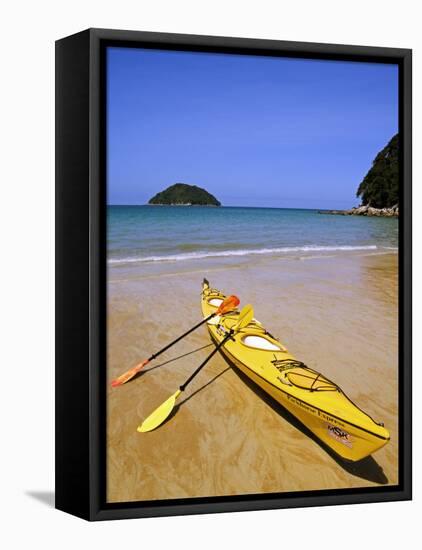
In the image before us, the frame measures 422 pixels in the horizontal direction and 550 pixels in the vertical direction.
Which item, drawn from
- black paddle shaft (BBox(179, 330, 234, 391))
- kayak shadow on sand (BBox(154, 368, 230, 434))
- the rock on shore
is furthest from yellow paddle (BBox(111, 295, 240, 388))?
the rock on shore

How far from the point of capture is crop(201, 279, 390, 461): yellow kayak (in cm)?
425

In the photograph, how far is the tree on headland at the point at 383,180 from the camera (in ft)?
15.1

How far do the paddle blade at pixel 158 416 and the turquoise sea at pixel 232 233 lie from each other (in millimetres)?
725

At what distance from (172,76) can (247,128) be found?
0.49 meters

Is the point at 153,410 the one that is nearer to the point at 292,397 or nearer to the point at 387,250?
the point at 292,397

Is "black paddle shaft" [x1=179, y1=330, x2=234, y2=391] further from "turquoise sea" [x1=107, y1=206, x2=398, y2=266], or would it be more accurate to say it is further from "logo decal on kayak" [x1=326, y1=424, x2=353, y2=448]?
"logo decal on kayak" [x1=326, y1=424, x2=353, y2=448]

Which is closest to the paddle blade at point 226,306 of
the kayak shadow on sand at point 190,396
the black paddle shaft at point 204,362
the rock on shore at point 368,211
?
the black paddle shaft at point 204,362

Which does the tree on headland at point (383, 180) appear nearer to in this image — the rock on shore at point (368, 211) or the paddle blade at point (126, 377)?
the rock on shore at point (368, 211)

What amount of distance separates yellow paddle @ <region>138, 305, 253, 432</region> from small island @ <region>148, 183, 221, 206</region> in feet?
2.19

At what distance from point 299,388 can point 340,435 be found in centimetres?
33

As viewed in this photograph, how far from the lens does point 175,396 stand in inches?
172

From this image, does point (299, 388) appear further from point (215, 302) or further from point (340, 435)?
point (215, 302)

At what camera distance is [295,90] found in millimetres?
4555

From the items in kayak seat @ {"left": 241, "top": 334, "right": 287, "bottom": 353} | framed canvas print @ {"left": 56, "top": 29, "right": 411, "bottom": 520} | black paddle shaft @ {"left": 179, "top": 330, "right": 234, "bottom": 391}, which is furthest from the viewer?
kayak seat @ {"left": 241, "top": 334, "right": 287, "bottom": 353}
